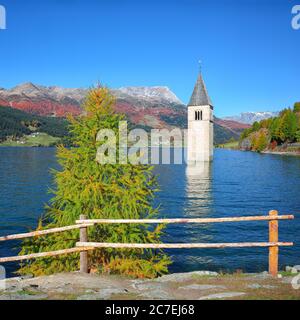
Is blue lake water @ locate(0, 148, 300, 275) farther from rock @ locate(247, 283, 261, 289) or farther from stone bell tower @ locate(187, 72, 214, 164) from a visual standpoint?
stone bell tower @ locate(187, 72, 214, 164)

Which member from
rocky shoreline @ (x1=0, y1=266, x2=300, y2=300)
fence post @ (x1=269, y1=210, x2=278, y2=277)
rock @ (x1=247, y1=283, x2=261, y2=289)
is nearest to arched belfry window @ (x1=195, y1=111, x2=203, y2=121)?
rocky shoreline @ (x1=0, y1=266, x2=300, y2=300)

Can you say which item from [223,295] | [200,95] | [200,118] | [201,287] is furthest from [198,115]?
[223,295]

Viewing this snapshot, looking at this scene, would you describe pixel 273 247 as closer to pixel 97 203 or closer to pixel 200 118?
pixel 97 203

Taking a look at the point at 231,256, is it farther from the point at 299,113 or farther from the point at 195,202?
the point at 299,113

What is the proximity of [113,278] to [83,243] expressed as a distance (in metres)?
1.79

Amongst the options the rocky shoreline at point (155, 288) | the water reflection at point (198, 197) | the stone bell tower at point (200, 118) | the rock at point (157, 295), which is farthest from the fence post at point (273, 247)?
the stone bell tower at point (200, 118)

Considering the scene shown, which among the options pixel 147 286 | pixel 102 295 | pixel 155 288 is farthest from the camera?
pixel 147 286

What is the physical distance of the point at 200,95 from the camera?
128 metres

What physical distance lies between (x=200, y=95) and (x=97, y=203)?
116 m

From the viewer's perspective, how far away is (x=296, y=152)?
16688cm

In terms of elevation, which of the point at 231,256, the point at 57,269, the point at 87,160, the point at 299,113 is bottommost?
the point at 231,256

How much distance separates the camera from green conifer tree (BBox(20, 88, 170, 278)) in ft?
52.3

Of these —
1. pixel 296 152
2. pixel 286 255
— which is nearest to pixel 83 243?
pixel 286 255

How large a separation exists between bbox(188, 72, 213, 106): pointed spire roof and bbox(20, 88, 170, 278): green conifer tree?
112677mm
